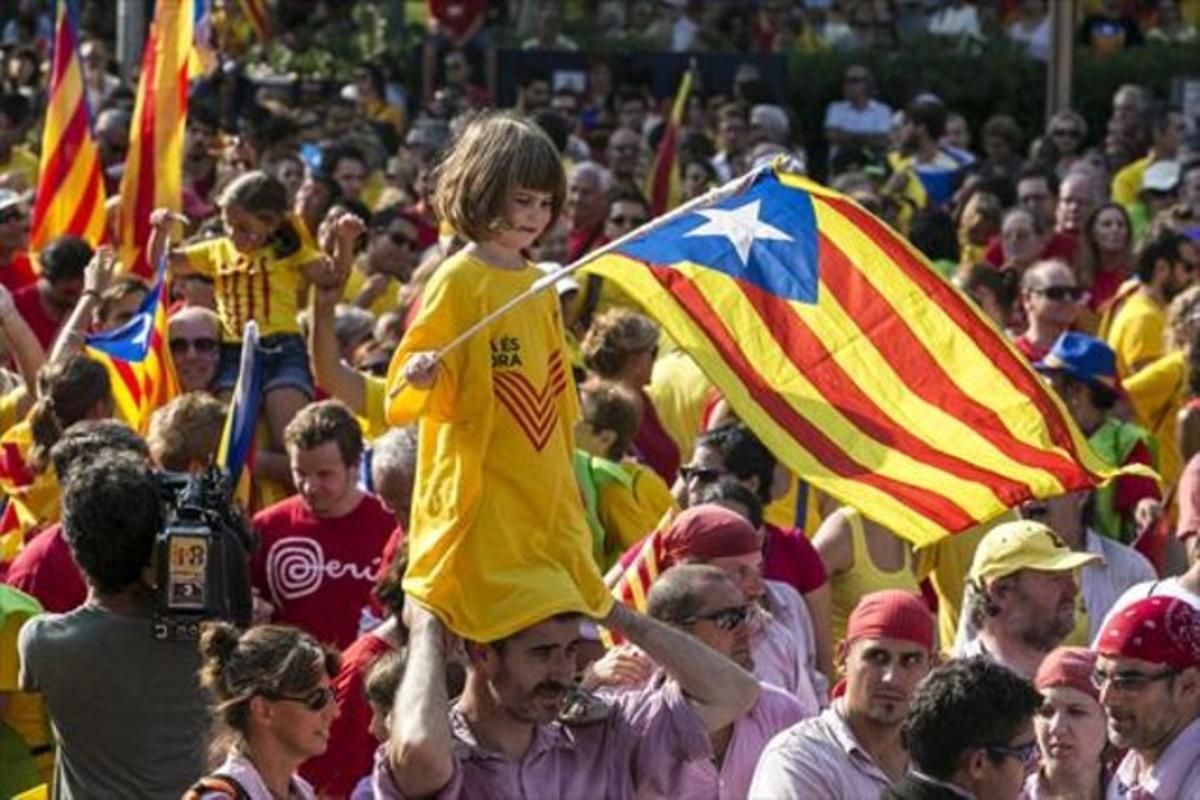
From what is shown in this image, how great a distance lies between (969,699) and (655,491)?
3407 mm

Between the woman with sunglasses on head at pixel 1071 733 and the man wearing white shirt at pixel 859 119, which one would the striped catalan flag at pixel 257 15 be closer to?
the man wearing white shirt at pixel 859 119

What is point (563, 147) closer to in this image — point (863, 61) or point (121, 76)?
point (121, 76)

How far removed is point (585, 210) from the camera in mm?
17062

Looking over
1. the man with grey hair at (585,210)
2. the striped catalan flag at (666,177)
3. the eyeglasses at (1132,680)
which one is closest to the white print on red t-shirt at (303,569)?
the eyeglasses at (1132,680)

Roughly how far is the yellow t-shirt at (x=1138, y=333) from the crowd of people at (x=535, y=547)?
0.06 feet

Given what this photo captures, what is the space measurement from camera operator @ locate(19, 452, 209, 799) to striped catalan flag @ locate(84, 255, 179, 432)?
3585 millimetres

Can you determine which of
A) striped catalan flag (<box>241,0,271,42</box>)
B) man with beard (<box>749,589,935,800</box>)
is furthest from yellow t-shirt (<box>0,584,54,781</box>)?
striped catalan flag (<box>241,0,271,42</box>)

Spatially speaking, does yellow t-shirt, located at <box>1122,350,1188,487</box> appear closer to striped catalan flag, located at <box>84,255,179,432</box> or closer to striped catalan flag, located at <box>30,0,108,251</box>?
striped catalan flag, located at <box>84,255,179,432</box>

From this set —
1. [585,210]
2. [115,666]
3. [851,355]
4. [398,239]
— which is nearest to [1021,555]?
[851,355]

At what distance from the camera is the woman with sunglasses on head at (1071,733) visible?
8.47 m

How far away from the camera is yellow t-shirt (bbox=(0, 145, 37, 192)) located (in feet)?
61.7

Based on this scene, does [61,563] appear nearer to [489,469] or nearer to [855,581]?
[489,469]

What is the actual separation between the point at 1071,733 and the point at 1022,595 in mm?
773

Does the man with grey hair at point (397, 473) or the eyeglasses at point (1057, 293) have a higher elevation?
the man with grey hair at point (397, 473)
